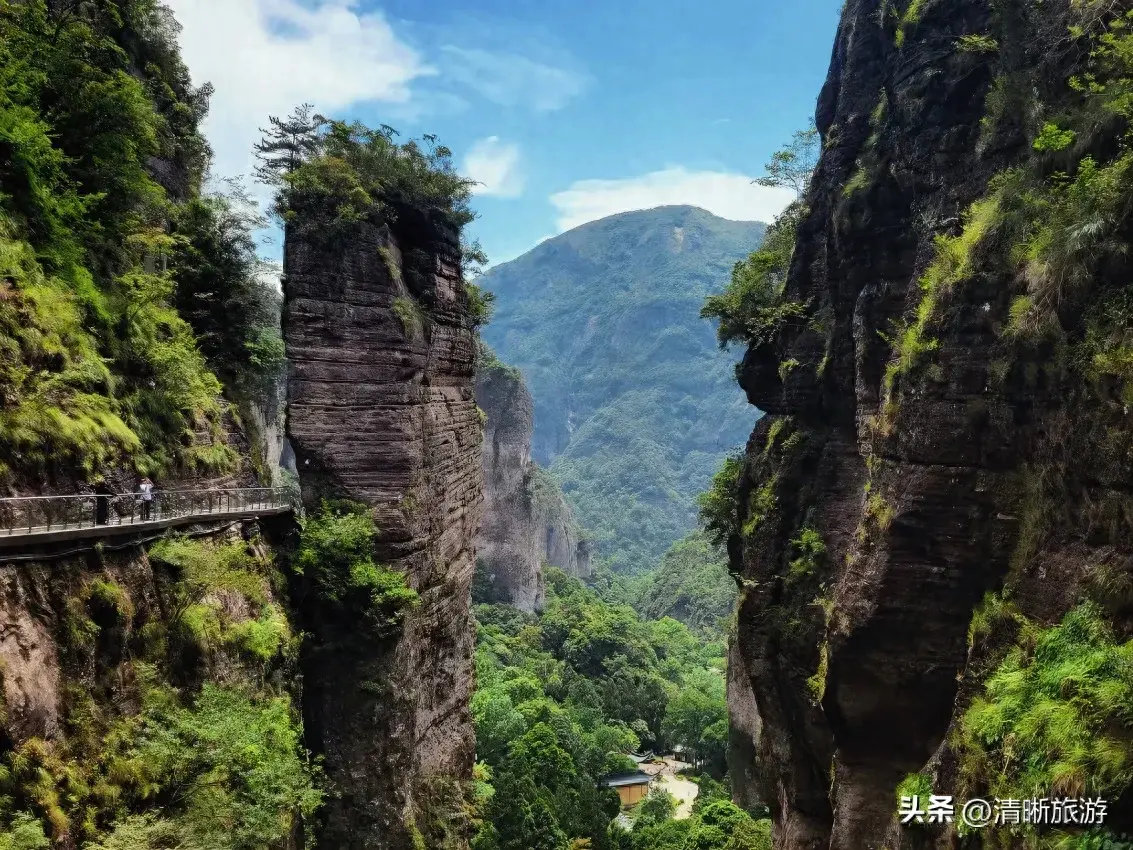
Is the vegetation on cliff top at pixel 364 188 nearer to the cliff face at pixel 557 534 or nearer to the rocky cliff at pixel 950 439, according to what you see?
the rocky cliff at pixel 950 439

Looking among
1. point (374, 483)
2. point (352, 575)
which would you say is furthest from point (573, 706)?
point (374, 483)

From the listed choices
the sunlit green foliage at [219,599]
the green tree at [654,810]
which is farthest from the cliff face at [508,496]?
the sunlit green foliage at [219,599]

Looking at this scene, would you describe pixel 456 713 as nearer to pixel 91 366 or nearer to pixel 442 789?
pixel 442 789

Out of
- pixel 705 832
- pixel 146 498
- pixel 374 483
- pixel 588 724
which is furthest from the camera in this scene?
pixel 588 724

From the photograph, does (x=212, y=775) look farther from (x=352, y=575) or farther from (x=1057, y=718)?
(x=1057, y=718)

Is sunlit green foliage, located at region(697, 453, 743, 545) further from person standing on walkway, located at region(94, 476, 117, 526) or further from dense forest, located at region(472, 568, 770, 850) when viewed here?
person standing on walkway, located at region(94, 476, 117, 526)
